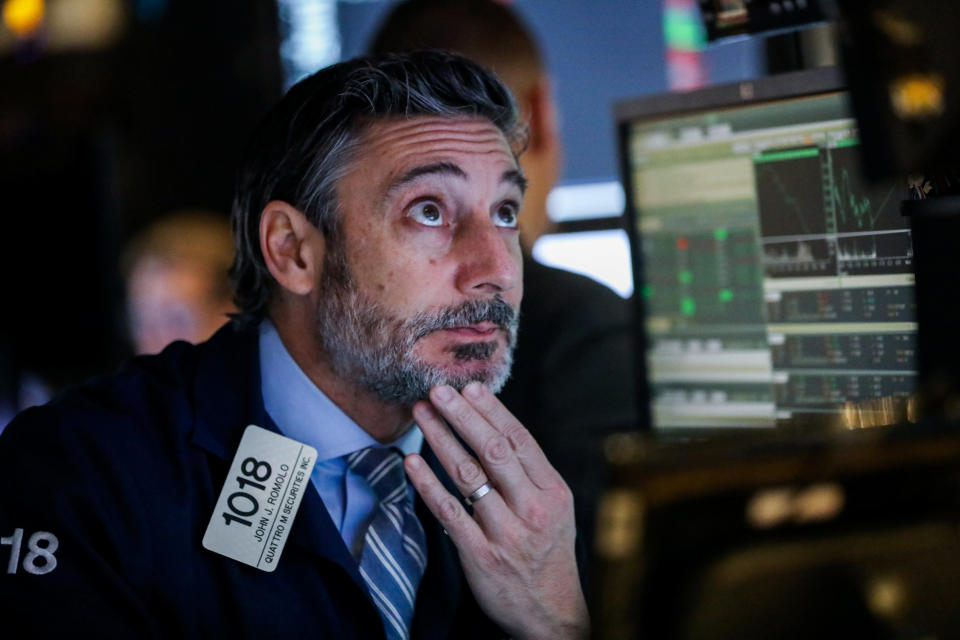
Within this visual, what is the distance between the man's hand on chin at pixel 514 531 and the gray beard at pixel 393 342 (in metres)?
0.15

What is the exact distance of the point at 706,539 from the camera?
0.56 metres

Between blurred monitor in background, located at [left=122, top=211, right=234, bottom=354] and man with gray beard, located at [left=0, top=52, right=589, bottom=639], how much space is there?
1.81 metres

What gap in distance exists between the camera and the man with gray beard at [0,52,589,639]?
120cm

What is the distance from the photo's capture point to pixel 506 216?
1.53 m

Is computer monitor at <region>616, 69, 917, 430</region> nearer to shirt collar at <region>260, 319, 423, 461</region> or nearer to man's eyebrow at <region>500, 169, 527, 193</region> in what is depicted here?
man's eyebrow at <region>500, 169, 527, 193</region>

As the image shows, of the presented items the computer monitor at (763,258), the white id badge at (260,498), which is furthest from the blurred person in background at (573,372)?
the white id badge at (260,498)

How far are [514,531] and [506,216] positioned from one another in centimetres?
53

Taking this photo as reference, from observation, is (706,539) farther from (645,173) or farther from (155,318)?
(155,318)

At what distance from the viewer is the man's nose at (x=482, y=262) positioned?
1381 mm

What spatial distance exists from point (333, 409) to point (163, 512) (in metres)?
0.29

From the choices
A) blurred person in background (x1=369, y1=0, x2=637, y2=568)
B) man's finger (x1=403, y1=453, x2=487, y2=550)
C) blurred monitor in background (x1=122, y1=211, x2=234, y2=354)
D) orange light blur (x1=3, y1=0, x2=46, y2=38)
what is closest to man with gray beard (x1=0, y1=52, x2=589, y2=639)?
man's finger (x1=403, y1=453, x2=487, y2=550)

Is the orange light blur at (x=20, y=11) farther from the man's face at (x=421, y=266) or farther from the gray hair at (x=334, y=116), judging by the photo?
the man's face at (x=421, y=266)

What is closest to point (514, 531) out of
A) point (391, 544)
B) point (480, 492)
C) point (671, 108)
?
point (480, 492)

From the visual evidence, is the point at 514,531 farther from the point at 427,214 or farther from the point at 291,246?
the point at 291,246
